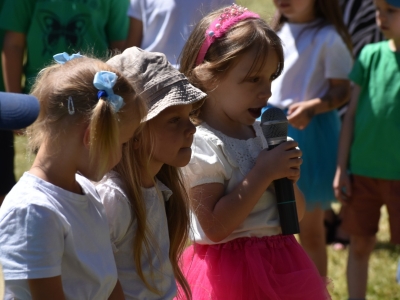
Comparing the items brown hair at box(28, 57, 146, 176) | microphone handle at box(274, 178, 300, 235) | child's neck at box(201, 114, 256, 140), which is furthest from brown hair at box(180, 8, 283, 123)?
brown hair at box(28, 57, 146, 176)

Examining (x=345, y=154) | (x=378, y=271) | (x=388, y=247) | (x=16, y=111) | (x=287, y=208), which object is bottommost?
(x=388, y=247)

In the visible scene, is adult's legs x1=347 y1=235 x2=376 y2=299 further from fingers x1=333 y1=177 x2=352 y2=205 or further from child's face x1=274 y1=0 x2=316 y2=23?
child's face x1=274 y1=0 x2=316 y2=23

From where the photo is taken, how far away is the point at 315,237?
14.3 feet

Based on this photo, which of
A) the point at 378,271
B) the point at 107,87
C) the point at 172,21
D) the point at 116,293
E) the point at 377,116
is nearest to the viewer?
the point at 107,87

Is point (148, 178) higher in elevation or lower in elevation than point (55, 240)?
lower

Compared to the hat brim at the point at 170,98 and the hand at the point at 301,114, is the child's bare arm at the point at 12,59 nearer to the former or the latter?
the hand at the point at 301,114

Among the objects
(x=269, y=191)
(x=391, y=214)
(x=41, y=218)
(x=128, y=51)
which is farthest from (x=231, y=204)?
(x=391, y=214)

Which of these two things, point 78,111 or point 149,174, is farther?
point 149,174

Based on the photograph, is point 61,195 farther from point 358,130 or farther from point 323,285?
point 358,130

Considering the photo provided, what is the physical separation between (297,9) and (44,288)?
2804 mm

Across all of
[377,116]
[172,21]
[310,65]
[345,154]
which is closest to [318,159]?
[345,154]

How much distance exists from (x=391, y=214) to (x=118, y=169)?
86.0 inches

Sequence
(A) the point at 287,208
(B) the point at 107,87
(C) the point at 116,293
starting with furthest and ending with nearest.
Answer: (A) the point at 287,208 < (C) the point at 116,293 < (B) the point at 107,87

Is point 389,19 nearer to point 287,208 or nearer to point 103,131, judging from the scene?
point 287,208
